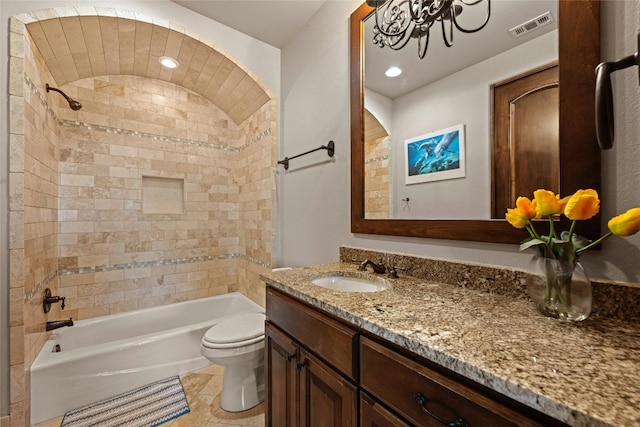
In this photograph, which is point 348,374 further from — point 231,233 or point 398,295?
point 231,233

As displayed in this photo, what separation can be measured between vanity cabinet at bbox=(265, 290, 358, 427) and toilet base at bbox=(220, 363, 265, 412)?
0.50m

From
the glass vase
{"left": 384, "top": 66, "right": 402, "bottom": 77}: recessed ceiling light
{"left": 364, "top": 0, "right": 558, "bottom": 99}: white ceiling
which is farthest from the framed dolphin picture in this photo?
the glass vase

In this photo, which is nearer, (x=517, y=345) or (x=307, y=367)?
(x=517, y=345)

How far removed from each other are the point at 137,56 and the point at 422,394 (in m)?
2.88

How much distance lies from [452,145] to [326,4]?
1.46 meters

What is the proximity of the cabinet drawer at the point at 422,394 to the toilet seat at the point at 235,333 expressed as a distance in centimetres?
107

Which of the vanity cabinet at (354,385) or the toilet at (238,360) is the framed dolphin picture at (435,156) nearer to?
the vanity cabinet at (354,385)

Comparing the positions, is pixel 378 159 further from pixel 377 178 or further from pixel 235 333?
pixel 235 333

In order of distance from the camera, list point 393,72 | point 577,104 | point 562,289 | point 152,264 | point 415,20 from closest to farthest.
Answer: point 562,289, point 577,104, point 415,20, point 393,72, point 152,264

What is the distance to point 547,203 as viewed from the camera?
74cm

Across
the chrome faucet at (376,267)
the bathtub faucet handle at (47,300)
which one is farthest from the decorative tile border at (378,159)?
the bathtub faucet handle at (47,300)

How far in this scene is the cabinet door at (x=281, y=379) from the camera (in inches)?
41.6

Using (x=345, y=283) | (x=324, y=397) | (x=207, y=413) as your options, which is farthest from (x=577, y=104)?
(x=207, y=413)

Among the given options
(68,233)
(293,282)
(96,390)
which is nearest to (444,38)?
(293,282)
